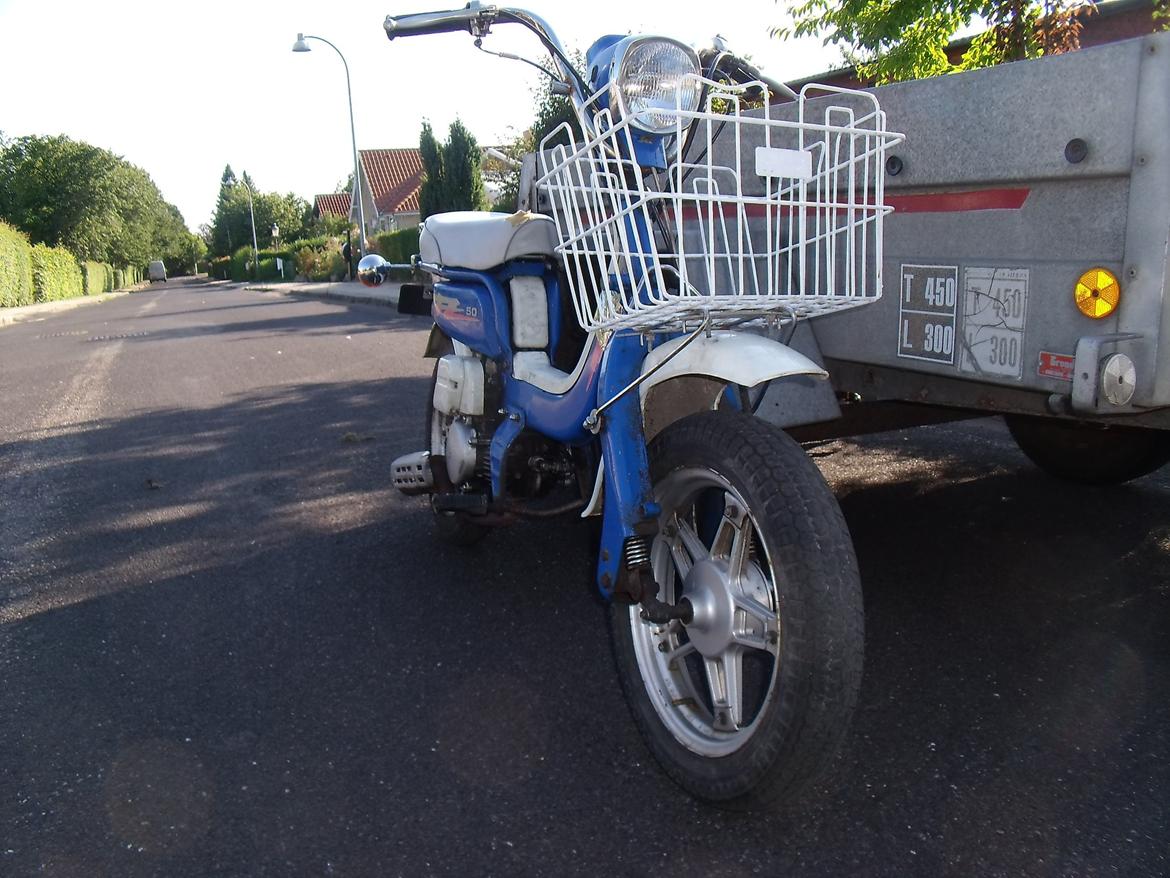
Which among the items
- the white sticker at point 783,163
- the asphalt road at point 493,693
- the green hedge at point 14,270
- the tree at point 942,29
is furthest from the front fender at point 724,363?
the green hedge at point 14,270

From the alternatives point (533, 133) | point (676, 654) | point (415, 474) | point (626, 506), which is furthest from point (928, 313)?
point (533, 133)

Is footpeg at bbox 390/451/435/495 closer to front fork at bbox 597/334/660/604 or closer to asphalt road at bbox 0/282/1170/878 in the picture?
asphalt road at bbox 0/282/1170/878

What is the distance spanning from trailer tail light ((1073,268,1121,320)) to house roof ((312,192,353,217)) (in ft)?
271

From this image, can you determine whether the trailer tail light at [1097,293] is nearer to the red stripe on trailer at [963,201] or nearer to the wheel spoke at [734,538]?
the red stripe on trailer at [963,201]

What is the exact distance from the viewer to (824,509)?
6.91 feet

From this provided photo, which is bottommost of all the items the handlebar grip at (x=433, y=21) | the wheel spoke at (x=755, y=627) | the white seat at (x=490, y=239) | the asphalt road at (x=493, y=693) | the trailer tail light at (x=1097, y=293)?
the asphalt road at (x=493, y=693)

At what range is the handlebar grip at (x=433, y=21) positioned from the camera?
2.88 meters

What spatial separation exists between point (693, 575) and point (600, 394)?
593 mm

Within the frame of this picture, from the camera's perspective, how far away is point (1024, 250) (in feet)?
8.68

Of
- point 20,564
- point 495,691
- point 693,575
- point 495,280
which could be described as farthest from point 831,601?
point 20,564

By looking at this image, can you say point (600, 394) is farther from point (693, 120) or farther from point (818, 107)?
point (818, 107)

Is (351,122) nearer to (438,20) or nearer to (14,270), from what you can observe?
(14,270)

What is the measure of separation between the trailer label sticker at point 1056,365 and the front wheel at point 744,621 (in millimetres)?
815

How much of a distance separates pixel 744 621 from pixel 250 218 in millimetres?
88528
